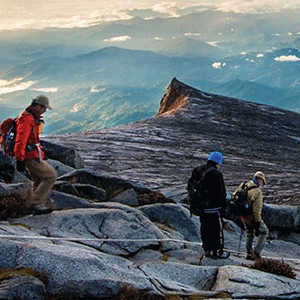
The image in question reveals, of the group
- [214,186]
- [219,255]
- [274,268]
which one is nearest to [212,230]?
[219,255]

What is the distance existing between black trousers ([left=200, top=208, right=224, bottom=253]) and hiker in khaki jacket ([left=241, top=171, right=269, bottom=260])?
54.5 inches

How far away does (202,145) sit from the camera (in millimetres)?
42938

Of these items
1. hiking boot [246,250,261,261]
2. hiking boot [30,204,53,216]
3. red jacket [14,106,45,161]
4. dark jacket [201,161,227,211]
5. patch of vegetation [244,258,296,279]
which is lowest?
hiking boot [246,250,261,261]

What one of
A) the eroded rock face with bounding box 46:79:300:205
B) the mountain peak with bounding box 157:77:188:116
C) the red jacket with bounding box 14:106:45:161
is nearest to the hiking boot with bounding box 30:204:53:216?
the red jacket with bounding box 14:106:45:161

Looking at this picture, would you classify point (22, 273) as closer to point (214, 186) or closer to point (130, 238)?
point (130, 238)

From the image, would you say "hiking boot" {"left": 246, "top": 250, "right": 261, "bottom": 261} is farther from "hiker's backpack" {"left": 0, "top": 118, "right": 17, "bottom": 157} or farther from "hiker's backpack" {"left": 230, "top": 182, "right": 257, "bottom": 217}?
"hiker's backpack" {"left": 0, "top": 118, "right": 17, "bottom": 157}

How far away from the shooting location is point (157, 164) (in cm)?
3341

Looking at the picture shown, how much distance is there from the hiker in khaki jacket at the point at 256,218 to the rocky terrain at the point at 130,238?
0.60 m

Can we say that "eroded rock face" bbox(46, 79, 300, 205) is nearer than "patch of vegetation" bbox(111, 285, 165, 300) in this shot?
No

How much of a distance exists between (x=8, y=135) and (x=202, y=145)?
102 feet

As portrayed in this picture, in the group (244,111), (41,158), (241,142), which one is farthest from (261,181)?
(244,111)

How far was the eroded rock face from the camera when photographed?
→ 29.8m

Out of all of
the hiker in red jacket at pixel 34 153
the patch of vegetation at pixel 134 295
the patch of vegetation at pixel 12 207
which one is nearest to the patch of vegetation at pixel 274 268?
the patch of vegetation at pixel 134 295

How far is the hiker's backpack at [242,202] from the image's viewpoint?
46.1ft
